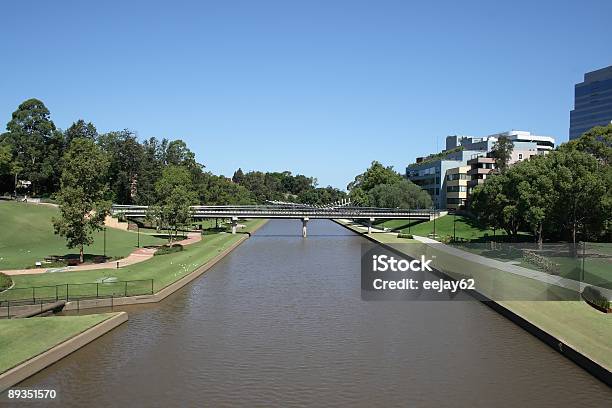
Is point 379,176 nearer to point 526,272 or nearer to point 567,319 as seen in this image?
point 526,272

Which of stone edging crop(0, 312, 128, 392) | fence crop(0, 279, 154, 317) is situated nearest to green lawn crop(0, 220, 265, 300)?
fence crop(0, 279, 154, 317)

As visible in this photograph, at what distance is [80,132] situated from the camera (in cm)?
13038

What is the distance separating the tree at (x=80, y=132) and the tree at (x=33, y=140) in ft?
36.3

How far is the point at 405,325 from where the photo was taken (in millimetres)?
33812

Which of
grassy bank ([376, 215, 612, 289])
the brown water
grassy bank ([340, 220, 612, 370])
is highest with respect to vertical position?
grassy bank ([376, 215, 612, 289])

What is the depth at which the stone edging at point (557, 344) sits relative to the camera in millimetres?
24156

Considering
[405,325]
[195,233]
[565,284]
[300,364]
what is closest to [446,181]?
[195,233]

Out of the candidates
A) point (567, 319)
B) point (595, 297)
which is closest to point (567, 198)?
point (595, 297)

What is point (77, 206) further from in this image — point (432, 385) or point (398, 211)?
point (398, 211)

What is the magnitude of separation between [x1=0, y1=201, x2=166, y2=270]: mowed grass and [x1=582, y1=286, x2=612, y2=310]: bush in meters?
45.0

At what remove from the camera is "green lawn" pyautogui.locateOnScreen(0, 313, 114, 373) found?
80.1ft

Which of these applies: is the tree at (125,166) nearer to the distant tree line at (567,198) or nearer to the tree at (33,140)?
the tree at (33,140)

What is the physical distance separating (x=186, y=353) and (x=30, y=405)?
8181 mm

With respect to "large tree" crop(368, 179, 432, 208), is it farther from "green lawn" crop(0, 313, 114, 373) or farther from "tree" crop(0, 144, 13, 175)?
"green lawn" crop(0, 313, 114, 373)
